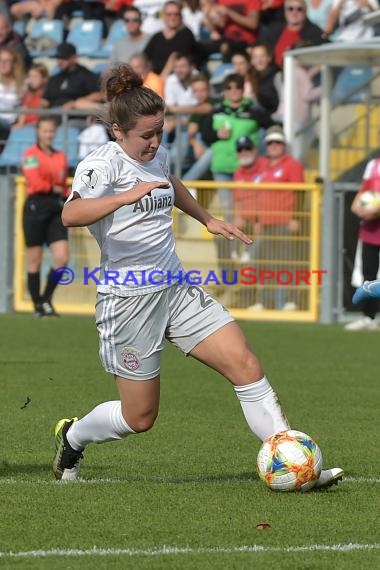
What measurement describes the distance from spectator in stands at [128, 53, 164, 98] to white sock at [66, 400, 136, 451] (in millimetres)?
11772

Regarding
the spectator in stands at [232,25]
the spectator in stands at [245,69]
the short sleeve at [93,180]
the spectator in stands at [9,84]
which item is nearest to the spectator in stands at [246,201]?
the spectator in stands at [245,69]

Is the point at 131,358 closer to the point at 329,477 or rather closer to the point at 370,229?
the point at 329,477

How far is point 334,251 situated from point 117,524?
11.9 meters

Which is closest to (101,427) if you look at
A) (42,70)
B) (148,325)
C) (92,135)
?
(148,325)

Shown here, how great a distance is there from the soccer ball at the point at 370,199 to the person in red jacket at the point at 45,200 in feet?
11.7

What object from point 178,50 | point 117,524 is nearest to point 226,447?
point 117,524

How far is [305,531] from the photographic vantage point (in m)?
5.79

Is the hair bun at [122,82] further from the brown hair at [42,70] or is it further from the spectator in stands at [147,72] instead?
the brown hair at [42,70]

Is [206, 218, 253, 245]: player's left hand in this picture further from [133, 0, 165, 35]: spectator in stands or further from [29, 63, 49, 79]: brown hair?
[133, 0, 165, 35]: spectator in stands

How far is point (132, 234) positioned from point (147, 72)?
12.3 m

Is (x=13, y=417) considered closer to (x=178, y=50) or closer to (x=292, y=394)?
(x=292, y=394)

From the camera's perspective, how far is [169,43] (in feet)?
66.7

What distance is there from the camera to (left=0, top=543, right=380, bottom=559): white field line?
5.32 meters

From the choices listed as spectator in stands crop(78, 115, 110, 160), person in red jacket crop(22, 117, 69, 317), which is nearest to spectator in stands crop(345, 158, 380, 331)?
person in red jacket crop(22, 117, 69, 317)
